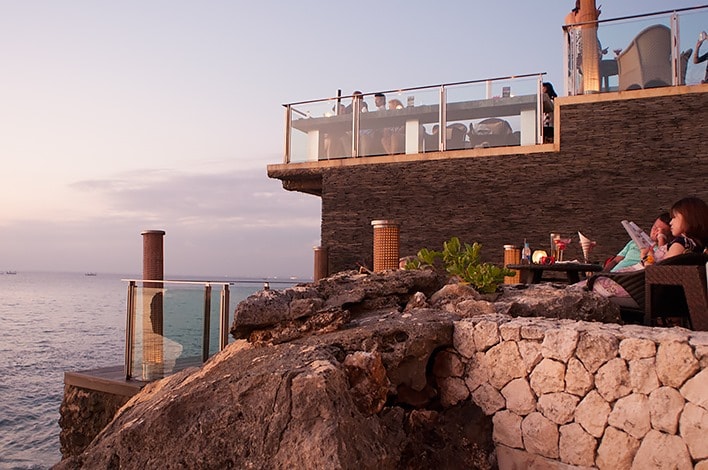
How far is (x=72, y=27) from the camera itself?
381 inches

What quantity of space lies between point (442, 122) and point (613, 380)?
29.6 feet

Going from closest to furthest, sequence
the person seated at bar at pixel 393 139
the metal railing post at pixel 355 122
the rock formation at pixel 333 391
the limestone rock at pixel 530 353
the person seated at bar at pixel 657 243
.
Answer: the rock formation at pixel 333 391 < the limestone rock at pixel 530 353 < the person seated at bar at pixel 657 243 < the person seated at bar at pixel 393 139 < the metal railing post at pixel 355 122

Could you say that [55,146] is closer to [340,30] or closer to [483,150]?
[340,30]

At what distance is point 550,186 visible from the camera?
34.4 ft

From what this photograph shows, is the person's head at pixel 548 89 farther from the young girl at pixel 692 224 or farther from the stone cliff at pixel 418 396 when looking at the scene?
the stone cliff at pixel 418 396

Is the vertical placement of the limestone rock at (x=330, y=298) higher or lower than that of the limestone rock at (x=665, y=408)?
higher

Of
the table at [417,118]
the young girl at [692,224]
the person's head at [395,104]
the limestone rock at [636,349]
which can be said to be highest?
the person's head at [395,104]

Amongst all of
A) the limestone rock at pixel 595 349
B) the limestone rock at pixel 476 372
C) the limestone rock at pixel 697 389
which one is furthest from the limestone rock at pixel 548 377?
the limestone rock at pixel 697 389

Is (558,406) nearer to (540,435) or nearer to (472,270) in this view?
(540,435)

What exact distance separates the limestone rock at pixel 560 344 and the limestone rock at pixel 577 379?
1.7 inches

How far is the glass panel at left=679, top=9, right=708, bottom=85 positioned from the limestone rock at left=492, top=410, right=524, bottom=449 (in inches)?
336

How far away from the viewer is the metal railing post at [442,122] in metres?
11.3

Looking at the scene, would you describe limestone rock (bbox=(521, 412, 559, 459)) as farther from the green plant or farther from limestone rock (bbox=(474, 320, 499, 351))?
the green plant

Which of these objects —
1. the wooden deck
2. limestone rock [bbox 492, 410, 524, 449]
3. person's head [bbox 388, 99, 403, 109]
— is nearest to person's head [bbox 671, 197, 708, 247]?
limestone rock [bbox 492, 410, 524, 449]
